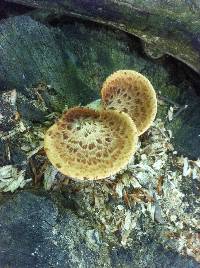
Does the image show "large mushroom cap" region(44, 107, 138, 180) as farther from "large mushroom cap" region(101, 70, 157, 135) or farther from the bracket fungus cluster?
"large mushroom cap" region(101, 70, 157, 135)

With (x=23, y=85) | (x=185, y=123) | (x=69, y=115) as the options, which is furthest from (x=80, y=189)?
(x=185, y=123)

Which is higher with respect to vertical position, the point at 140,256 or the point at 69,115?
the point at 69,115

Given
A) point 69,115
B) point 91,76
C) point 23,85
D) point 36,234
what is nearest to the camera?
point 36,234

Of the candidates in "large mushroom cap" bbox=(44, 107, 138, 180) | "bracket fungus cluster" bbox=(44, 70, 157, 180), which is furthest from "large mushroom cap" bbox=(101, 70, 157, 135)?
"large mushroom cap" bbox=(44, 107, 138, 180)

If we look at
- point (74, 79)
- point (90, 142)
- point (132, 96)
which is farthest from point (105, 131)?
point (74, 79)

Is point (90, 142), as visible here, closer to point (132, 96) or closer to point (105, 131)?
point (105, 131)

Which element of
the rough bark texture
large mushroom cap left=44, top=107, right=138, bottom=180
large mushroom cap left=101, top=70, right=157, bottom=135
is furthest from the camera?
large mushroom cap left=101, top=70, right=157, bottom=135

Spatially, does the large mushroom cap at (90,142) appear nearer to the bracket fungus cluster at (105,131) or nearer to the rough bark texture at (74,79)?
the bracket fungus cluster at (105,131)

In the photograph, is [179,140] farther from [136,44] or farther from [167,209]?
[136,44]

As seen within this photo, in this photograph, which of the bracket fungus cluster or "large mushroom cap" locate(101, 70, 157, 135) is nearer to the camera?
the bracket fungus cluster
